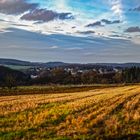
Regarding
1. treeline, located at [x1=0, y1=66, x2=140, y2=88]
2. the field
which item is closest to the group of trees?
treeline, located at [x1=0, y1=66, x2=140, y2=88]

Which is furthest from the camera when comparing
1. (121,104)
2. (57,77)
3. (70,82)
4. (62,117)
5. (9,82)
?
(57,77)

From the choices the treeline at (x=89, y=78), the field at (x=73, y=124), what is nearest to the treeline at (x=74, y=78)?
the treeline at (x=89, y=78)

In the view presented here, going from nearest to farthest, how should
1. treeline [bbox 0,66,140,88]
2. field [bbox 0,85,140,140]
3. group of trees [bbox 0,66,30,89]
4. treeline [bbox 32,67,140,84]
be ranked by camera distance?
field [bbox 0,85,140,140] < group of trees [bbox 0,66,30,89] < treeline [bbox 0,66,140,88] < treeline [bbox 32,67,140,84]

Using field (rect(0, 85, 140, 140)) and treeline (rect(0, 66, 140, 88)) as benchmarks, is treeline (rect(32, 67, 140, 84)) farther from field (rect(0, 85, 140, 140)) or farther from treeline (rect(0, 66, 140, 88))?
field (rect(0, 85, 140, 140))

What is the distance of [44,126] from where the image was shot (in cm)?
2208

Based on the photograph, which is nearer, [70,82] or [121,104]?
[121,104]

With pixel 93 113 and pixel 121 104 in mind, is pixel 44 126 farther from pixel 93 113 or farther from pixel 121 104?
pixel 121 104

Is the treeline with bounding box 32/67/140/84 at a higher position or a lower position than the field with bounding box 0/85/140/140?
lower

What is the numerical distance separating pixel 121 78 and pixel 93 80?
56.5ft

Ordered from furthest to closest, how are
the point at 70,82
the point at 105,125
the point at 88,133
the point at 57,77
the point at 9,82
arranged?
the point at 57,77, the point at 70,82, the point at 9,82, the point at 105,125, the point at 88,133

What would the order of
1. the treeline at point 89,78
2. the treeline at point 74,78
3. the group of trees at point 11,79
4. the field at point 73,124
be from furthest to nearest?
1. the treeline at point 89,78
2. the treeline at point 74,78
3. the group of trees at point 11,79
4. the field at point 73,124

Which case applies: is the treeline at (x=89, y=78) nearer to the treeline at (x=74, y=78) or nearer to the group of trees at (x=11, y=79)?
the treeline at (x=74, y=78)

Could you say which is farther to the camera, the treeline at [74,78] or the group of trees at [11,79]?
the treeline at [74,78]

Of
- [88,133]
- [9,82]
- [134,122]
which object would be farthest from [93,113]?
[9,82]
